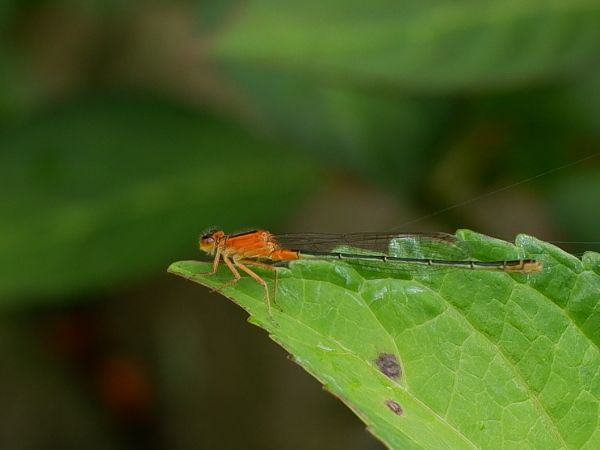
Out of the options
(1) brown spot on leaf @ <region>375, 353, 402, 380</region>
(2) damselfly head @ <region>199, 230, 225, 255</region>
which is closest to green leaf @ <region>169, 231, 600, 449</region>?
(1) brown spot on leaf @ <region>375, 353, 402, 380</region>

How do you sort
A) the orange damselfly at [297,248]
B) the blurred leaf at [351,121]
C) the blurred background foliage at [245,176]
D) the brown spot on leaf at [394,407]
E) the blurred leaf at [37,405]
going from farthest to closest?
the blurred leaf at [37,405] < the blurred leaf at [351,121] < the blurred background foliage at [245,176] < the orange damselfly at [297,248] < the brown spot on leaf at [394,407]

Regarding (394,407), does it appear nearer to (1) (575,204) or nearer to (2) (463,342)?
(2) (463,342)

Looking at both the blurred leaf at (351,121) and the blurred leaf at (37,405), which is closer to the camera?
the blurred leaf at (351,121)

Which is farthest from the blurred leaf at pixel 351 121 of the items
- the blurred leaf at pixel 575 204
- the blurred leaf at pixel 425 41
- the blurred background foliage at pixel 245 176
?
the blurred leaf at pixel 575 204

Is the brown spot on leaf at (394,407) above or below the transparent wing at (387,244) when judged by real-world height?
below

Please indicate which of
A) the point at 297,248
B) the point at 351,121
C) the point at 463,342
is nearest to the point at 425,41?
the point at 351,121

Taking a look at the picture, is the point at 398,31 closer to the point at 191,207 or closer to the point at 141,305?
the point at 191,207

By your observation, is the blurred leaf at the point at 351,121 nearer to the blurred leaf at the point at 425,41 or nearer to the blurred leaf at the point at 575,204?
the blurred leaf at the point at 425,41

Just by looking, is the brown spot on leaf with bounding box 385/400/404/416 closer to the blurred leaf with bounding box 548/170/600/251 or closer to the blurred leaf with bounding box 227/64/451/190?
the blurred leaf with bounding box 227/64/451/190
